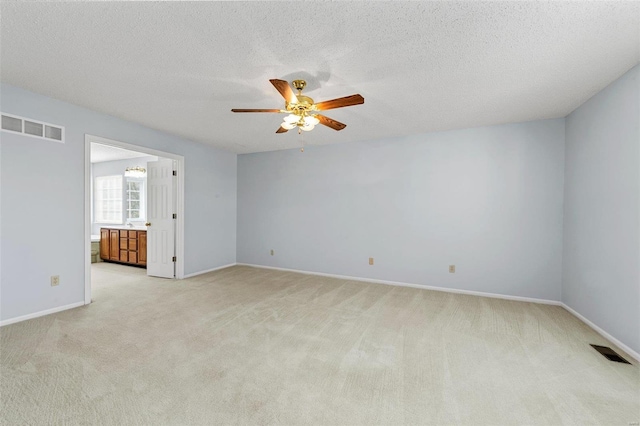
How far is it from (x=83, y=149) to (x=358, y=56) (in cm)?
354

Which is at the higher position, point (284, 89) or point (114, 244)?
point (284, 89)

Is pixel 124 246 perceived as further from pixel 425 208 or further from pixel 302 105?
pixel 425 208

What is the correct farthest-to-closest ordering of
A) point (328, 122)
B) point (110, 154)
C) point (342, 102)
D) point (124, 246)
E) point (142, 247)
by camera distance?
1. point (110, 154)
2. point (124, 246)
3. point (142, 247)
4. point (328, 122)
5. point (342, 102)

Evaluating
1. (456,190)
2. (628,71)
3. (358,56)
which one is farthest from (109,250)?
(628,71)

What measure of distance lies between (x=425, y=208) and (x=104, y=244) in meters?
6.99

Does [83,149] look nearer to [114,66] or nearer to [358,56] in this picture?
[114,66]

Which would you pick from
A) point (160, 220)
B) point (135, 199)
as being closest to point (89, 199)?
point (160, 220)

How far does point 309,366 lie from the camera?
2.14 m

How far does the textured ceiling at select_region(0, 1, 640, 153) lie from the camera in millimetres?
1725

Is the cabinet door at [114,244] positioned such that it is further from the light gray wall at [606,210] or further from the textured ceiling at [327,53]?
the light gray wall at [606,210]

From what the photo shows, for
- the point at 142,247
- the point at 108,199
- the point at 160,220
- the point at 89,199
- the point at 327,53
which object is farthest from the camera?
the point at 108,199

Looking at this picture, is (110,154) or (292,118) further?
(110,154)

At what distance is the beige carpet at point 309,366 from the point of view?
1.65 meters

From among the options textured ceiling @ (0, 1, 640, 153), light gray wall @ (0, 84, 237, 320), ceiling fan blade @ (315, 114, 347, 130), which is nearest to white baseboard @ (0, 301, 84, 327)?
light gray wall @ (0, 84, 237, 320)
